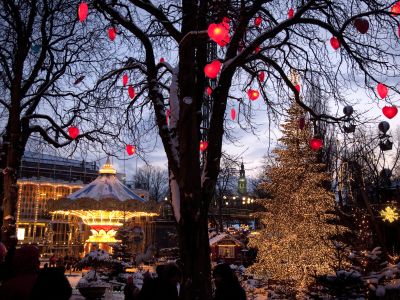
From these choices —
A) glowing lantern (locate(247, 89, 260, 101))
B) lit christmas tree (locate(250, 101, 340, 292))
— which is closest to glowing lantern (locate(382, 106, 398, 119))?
glowing lantern (locate(247, 89, 260, 101))

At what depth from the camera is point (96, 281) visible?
1397 centimetres

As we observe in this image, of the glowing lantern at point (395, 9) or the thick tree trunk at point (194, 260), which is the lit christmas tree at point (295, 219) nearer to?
the thick tree trunk at point (194, 260)

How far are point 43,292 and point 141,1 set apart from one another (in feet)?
19.4

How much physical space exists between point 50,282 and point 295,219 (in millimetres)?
14392

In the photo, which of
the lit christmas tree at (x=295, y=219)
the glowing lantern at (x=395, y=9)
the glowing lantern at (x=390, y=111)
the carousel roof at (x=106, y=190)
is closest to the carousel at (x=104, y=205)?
the carousel roof at (x=106, y=190)

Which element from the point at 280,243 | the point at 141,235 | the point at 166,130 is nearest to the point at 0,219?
the point at 166,130

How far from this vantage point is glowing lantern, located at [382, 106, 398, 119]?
340 inches

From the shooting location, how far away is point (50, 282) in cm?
376

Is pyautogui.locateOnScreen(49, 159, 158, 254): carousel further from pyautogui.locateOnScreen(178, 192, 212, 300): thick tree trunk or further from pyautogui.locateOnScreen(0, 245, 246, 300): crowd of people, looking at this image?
pyautogui.locateOnScreen(0, 245, 246, 300): crowd of people

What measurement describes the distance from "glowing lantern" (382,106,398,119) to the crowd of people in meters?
5.04

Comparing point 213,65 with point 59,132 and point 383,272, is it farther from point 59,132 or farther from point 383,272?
point 59,132

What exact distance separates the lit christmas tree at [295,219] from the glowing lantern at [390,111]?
815cm

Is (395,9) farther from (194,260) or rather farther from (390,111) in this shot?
(194,260)

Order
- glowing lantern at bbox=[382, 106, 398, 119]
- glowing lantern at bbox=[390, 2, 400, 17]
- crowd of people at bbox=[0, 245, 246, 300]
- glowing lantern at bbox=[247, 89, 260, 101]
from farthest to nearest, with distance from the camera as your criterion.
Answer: glowing lantern at bbox=[247, 89, 260, 101]
glowing lantern at bbox=[382, 106, 398, 119]
glowing lantern at bbox=[390, 2, 400, 17]
crowd of people at bbox=[0, 245, 246, 300]
